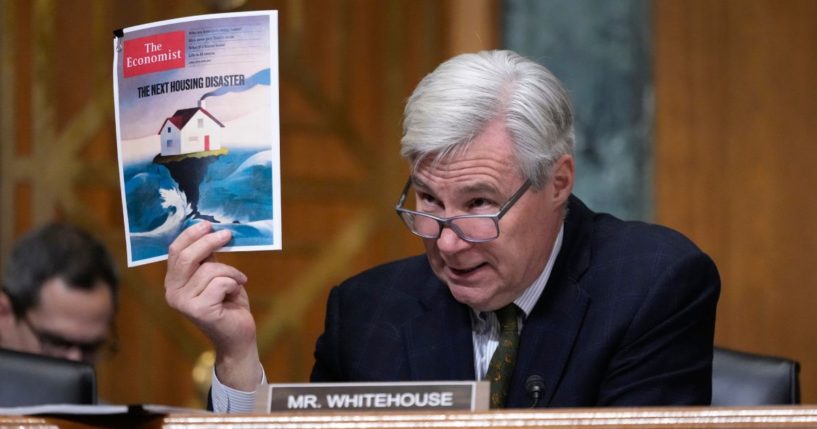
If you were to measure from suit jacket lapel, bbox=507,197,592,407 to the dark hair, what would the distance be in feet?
4.47

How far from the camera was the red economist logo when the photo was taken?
1.81m

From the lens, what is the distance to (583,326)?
2.09 metres

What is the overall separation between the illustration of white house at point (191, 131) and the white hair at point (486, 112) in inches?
14.3

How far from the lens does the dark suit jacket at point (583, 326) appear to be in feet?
6.61

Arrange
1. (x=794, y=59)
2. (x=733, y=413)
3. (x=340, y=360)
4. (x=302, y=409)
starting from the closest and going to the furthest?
(x=733, y=413)
(x=302, y=409)
(x=340, y=360)
(x=794, y=59)

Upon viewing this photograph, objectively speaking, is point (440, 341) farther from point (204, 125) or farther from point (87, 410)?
point (87, 410)

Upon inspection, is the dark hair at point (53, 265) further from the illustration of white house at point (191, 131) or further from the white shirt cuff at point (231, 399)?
the illustration of white house at point (191, 131)

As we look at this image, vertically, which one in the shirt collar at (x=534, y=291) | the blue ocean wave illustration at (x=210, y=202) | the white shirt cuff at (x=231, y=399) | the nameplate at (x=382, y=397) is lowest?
the white shirt cuff at (x=231, y=399)

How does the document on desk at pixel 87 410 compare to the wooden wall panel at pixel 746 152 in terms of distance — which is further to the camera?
the wooden wall panel at pixel 746 152

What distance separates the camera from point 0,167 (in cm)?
433

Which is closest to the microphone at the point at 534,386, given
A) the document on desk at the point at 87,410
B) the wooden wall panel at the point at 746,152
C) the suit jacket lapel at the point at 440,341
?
the suit jacket lapel at the point at 440,341

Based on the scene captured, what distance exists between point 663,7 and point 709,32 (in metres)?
0.17

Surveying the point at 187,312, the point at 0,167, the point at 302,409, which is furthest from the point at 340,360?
the point at 0,167

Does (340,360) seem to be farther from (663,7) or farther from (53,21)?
(53,21)
